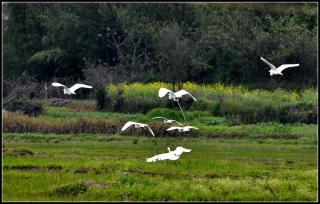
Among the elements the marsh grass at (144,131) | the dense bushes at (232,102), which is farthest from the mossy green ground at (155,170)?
the dense bushes at (232,102)

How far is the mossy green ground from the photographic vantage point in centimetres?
1216

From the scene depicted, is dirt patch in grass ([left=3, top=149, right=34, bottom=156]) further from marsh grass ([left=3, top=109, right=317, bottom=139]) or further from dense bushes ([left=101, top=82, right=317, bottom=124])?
dense bushes ([left=101, top=82, right=317, bottom=124])

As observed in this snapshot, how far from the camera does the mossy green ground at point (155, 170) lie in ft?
39.9

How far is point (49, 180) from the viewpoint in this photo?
1369 cm

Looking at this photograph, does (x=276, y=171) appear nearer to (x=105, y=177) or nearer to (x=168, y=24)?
(x=105, y=177)

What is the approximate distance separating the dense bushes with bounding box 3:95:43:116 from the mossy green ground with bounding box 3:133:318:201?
5359 millimetres

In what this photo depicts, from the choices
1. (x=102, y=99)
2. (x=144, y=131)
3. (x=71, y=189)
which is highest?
(x=102, y=99)

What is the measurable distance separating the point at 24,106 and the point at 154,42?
50.0 feet

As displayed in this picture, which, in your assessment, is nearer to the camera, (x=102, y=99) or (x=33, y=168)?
(x=33, y=168)

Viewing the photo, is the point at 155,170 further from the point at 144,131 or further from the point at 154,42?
the point at 154,42

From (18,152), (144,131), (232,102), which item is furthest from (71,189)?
(232,102)

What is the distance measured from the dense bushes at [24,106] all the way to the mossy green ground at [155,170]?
5.36 meters

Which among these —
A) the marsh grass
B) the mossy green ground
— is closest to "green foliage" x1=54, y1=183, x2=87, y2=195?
the mossy green ground

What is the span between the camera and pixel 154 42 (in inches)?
1652
